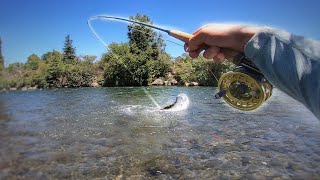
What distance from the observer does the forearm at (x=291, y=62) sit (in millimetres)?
994

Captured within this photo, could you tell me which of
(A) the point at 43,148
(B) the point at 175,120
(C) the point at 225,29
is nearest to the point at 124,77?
(B) the point at 175,120

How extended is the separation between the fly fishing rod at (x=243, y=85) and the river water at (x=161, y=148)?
514 centimetres

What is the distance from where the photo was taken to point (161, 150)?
1030 cm

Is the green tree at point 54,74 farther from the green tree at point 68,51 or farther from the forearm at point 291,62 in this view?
the forearm at point 291,62

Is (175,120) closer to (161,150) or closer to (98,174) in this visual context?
(161,150)

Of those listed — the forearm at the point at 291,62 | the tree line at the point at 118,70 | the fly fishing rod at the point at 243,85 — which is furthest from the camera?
the tree line at the point at 118,70

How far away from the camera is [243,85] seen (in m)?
2.13

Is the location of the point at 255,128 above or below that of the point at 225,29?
below

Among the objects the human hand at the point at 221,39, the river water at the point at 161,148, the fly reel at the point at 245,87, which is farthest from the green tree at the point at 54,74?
the human hand at the point at 221,39

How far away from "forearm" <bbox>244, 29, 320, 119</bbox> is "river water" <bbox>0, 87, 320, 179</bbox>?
6.22m

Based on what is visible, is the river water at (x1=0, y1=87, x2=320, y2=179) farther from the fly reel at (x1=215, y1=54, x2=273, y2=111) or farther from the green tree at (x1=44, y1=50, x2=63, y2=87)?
the green tree at (x1=44, y1=50, x2=63, y2=87)

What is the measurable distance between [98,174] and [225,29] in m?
7.35

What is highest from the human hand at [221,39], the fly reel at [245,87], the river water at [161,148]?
the human hand at [221,39]

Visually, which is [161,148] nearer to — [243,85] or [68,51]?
[243,85]
